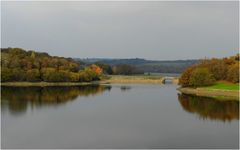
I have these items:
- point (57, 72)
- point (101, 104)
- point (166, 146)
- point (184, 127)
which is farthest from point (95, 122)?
point (57, 72)

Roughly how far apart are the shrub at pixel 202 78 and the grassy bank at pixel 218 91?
55 centimetres

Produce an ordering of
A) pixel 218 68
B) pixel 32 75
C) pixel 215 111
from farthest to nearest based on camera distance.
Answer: pixel 32 75 → pixel 218 68 → pixel 215 111

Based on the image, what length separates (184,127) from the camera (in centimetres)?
1686

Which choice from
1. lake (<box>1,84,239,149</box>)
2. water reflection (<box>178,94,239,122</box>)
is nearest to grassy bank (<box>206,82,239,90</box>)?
water reflection (<box>178,94,239,122</box>)

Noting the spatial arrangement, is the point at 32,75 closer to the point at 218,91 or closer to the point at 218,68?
the point at 218,68

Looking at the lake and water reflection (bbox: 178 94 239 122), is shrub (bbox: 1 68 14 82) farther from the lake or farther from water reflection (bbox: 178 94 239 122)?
water reflection (bbox: 178 94 239 122)

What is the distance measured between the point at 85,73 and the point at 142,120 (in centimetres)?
3506

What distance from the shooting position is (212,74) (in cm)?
3919

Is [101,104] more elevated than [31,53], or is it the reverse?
[31,53]

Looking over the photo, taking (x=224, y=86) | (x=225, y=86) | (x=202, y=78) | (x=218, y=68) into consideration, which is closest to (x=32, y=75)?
(x=202, y=78)

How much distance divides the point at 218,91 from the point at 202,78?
8.72ft

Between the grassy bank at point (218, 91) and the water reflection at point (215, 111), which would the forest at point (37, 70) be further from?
the water reflection at point (215, 111)

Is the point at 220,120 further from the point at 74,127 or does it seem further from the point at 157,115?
the point at 74,127

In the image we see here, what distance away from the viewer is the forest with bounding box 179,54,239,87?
123ft
